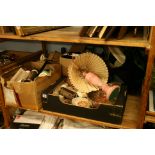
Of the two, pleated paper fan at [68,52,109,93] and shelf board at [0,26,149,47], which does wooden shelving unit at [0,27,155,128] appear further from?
pleated paper fan at [68,52,109,93]

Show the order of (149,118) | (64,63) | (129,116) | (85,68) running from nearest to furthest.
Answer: (149,118) < (129,116) < (85,68) < (64,63)

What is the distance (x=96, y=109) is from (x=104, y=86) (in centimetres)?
16

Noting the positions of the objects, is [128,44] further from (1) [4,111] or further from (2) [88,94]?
(1) [4,111]

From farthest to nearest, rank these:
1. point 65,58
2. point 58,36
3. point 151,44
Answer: point 65,58, point 58,36, point 151,44

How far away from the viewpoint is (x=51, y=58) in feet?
4.78

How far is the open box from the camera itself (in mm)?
1010

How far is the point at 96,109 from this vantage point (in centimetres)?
104

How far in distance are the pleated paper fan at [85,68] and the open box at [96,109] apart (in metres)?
0.13

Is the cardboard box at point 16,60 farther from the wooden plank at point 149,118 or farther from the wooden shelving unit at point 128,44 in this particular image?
the wooden plank at point 149,118

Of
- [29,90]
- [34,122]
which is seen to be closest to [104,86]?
[29,90]
